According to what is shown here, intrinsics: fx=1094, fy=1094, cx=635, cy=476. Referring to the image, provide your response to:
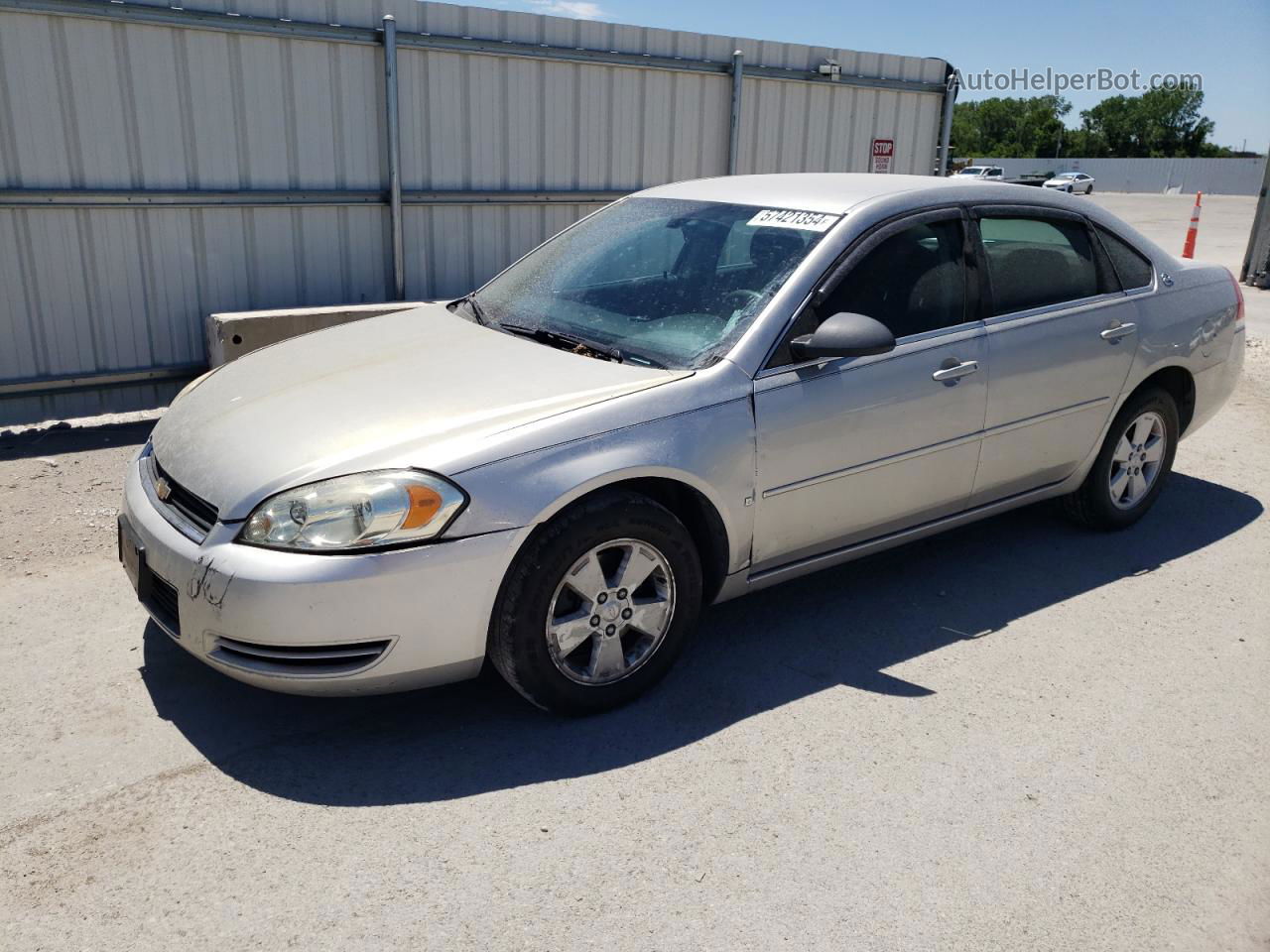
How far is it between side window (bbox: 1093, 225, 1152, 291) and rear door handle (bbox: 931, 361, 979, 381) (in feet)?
4.05

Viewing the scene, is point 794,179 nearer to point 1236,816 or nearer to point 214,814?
point 1236,816

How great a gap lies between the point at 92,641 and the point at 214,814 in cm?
136

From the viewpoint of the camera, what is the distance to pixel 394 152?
27.1 ft

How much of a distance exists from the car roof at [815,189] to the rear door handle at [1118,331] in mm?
719

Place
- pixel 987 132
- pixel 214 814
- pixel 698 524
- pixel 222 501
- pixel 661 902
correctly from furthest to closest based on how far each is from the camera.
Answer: pixel 987 132 → pixel 698 524 → pixel 222 501 → pixel 214 814 → pixel 661 902

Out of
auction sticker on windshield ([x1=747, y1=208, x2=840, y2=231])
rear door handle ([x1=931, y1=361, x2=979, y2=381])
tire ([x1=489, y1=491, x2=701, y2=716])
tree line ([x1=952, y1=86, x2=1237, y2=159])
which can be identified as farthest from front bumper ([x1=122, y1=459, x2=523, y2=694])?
tree line ([x1=952, y1=86, x2=1237, y2=159])

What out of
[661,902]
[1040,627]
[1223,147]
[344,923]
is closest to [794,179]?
[1040,627]

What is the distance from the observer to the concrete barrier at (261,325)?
725 centimetres

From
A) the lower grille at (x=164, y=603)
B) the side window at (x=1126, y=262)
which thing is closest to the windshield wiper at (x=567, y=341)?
the lower grille at (x=164, y=603)

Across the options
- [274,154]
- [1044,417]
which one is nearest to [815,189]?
[1044,417]

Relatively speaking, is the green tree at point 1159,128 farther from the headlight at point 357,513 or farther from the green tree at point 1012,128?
the headlight at point 357,513

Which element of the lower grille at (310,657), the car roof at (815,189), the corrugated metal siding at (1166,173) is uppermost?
the car roof at (815,189)

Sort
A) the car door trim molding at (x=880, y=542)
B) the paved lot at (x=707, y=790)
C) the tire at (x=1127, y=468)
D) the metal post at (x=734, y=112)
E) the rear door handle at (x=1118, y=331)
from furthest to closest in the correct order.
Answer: the metal post at (x=734, y=112) → the tire at (x=1127, y=468) → the rear door handle at (x=1118, y=331) → the car door trim molding at (x=880, y=542) → the paved lot at (x=707, y=790)

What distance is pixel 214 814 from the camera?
306 centimetres
